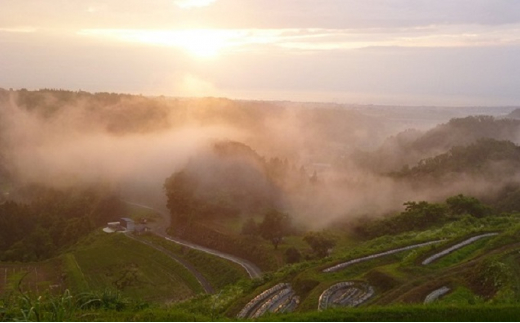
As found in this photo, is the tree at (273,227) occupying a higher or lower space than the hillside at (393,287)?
lower

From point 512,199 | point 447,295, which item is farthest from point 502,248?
point 512,199

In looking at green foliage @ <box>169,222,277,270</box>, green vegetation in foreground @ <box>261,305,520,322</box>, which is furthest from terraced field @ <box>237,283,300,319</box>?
green foliage @ <box>169,222,277,270</box>

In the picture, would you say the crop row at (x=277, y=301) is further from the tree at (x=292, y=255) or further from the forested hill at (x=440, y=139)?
the forested hill at (x=440, y=139)

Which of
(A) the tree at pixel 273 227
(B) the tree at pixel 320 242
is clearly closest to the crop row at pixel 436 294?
(B) the tree at pixel 320 242

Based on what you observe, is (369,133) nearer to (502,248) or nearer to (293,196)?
(293,196)

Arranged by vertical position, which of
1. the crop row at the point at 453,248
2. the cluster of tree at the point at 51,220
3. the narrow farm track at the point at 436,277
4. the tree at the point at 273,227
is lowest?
the cluster of tree at the point at 51,220

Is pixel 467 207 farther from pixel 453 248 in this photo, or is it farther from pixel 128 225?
pixel 128 225

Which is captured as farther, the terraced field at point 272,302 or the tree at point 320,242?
the tree at point 320,242
